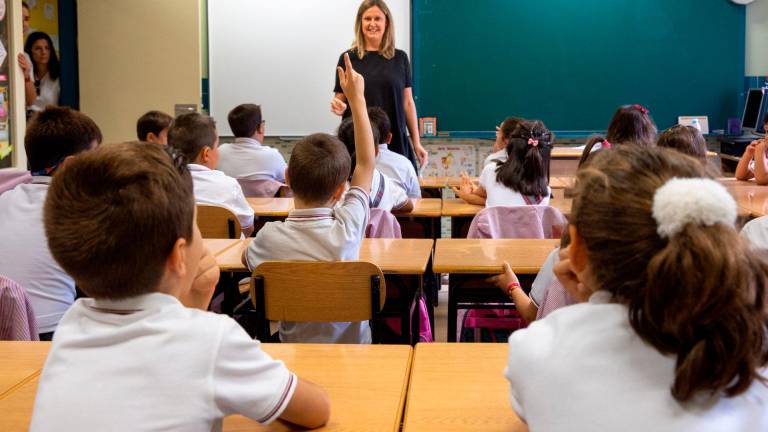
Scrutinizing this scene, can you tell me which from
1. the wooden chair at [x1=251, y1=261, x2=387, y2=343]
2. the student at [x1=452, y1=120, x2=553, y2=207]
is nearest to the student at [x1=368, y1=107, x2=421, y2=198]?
the student at [x1=452, y1=120, x2=553, y2=207]

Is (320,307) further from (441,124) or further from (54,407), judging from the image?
(441,124)

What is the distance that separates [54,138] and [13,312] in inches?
39.7

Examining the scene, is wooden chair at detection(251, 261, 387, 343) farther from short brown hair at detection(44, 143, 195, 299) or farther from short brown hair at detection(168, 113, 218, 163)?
short brown hair at detection(168, 113, 218, 163)

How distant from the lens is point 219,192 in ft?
13.9

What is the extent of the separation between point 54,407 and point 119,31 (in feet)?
21.6

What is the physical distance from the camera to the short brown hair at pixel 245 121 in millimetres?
5688

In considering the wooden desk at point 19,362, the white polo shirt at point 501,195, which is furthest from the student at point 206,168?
the wooden desk at point 19,362

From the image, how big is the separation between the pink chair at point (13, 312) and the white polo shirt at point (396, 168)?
289 centimetres

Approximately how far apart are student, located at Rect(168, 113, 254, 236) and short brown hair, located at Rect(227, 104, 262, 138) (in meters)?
1.10

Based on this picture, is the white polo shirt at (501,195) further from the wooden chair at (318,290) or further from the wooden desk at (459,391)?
the wooden desk at (459,391)

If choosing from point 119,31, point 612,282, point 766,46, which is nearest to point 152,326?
point 612,282

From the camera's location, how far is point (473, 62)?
25.4ft

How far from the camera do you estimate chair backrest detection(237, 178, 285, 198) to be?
5.46 meters

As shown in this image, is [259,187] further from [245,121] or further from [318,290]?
[318,290]
